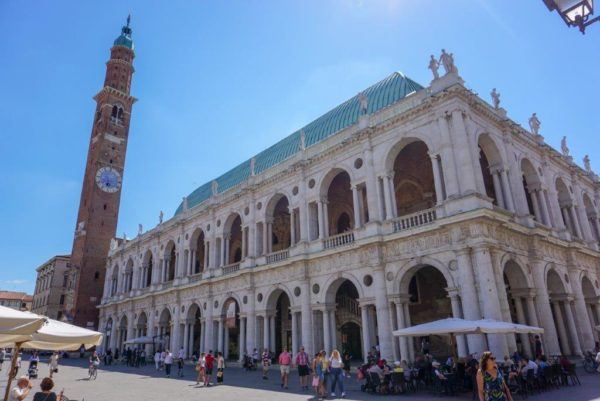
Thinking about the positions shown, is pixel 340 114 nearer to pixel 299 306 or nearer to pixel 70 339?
pixel 299 306

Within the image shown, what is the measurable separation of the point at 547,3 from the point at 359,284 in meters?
17.9

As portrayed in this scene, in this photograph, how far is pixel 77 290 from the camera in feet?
158

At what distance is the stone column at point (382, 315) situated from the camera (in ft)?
62.0

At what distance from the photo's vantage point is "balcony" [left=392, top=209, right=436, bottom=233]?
1900cm

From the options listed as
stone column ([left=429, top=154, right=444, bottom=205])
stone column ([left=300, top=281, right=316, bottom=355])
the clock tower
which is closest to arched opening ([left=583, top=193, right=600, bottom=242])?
stone column ([left=429, top=154, right=444, bottom=205])

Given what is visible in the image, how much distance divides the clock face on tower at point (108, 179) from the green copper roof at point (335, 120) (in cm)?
1941

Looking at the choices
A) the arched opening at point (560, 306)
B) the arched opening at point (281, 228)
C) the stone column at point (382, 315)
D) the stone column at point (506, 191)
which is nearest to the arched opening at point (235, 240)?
the arched opening at point (281, 228)

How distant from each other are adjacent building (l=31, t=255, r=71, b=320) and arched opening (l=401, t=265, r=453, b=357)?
177 feet

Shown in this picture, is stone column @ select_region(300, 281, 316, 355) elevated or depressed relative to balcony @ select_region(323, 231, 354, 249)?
depressed

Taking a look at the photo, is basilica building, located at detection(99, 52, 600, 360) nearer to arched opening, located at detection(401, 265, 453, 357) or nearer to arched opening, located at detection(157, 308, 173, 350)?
arched opening, located at detection(401, 265, 453, 357)

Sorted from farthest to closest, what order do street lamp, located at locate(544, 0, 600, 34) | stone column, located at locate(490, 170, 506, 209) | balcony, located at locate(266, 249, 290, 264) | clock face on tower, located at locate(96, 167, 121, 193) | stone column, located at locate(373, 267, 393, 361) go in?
clock face on tower, located at locate(96, 167, 121, 193)
balcony, located at locate(266, 249, 290, 264)
stone column, located at locate(490, 170, 506, 209)
stone column, located at locate(373, 267, 393, 361)
street lamp, located at locate(544, 0, 600, 34)

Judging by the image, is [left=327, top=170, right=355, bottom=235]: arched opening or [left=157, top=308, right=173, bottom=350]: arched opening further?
[left=157, top=308, right=173, bottom=350]: arched opening

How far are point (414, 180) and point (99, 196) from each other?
40.4 metres

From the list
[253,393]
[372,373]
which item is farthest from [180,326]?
[372,373]
